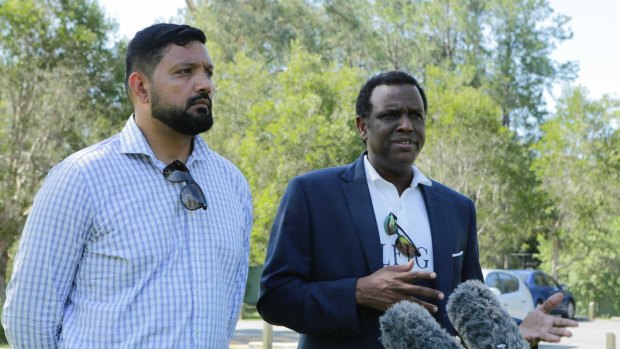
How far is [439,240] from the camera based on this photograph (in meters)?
3.85

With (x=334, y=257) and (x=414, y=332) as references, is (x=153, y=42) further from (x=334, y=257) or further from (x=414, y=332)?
(x=414, y=332)

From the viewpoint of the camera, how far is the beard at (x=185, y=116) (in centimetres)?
332

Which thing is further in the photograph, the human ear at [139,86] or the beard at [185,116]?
the human ear at [139,86]

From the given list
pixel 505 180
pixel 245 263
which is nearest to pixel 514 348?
pixel 245 263

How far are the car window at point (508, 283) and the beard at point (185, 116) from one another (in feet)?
60.9

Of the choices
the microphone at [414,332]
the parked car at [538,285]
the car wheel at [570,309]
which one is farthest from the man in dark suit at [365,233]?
the car wheel at [570,309]

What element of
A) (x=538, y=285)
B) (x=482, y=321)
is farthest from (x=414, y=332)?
(x=538, y=285)

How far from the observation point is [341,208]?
3918mm

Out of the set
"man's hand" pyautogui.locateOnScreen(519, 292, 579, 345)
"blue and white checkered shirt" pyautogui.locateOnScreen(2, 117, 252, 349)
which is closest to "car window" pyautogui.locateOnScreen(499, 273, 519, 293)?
"blue and white checkered shirt" pyautogui.locateOnScreen(2, 117, 252, 349)

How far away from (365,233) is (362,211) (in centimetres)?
11

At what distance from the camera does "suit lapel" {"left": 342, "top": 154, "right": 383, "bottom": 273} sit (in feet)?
12.3

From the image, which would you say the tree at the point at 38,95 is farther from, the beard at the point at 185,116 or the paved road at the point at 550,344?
the beard at the point at 185,116

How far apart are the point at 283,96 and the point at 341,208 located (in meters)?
28.0

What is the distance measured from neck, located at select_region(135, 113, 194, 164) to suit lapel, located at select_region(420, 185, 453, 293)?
110cm
